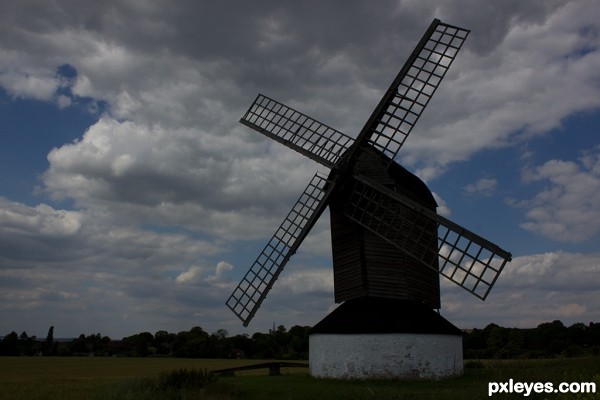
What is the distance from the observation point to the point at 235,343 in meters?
64.5

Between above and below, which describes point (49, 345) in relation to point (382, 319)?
below

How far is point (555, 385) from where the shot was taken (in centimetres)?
1150

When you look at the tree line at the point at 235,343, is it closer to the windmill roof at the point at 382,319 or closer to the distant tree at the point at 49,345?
the distant tree at the point at 49,345

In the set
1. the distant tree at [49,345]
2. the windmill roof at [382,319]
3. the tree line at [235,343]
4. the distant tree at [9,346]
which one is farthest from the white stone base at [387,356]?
the distant tree at [49,345]

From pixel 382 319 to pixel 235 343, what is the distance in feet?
153

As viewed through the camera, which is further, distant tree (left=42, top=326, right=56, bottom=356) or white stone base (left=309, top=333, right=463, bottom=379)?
distant tree (left=42, top=326, right=56, bottom=356)

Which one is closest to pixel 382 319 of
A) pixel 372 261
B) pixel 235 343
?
pixel 372 261

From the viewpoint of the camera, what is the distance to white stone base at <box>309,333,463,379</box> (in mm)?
20562

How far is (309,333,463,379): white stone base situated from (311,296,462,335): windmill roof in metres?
0.24

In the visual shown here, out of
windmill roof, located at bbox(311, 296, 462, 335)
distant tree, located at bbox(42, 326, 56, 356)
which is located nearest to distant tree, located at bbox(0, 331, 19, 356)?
distant tree, located at bbox(42, 326, 56, 356)

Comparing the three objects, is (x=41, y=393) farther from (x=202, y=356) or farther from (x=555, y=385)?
(x=202, y=356)

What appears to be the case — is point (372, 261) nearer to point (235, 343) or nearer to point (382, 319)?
point (382, 319)

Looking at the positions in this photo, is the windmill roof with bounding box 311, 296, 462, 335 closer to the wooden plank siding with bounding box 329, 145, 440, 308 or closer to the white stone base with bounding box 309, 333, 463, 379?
the white stone base with bounding box 309, 333, 463, 379

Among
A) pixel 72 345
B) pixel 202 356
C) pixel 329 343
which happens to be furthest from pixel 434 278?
pixel 72 345
